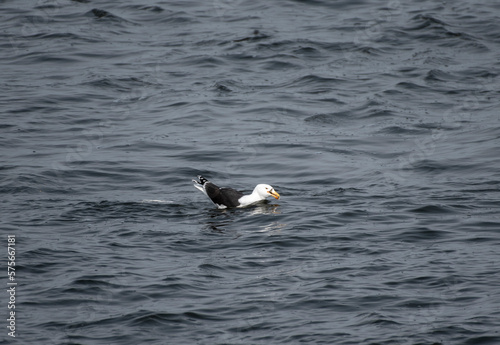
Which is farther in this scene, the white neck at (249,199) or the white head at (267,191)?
the white neck at (249,199)

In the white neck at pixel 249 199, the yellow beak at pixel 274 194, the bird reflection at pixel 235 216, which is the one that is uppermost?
the yellow beak at pixel 274 194

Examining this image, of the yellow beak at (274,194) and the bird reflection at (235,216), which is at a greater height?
the yellow beak at (274,194)

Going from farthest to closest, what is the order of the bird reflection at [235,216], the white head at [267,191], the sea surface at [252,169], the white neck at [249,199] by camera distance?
the white neck at [249,199] → the white head at [267,191] → the bird reflection at [235,216] → the sea surface at [252,169]

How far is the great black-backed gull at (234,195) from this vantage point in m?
17.1

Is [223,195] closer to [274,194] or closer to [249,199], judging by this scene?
[249,199]

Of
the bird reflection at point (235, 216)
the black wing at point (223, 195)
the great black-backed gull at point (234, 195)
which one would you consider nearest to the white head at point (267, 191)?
the great black-backed gull at point (234, 195)

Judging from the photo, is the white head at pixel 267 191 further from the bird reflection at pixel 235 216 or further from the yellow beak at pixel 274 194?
the bird reflection at pixel 235 216

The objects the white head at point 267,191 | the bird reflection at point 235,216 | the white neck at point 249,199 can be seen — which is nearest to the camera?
the bird reflection at point 235,216

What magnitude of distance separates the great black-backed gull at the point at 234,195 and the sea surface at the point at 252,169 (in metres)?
0.26

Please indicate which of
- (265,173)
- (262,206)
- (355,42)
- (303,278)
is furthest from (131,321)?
(355,42)

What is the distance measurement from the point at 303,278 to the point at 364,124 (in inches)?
449

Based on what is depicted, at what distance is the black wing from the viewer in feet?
56.4

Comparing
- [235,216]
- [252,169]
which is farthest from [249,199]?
[252,169]

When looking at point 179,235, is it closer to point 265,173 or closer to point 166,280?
point 166,280
